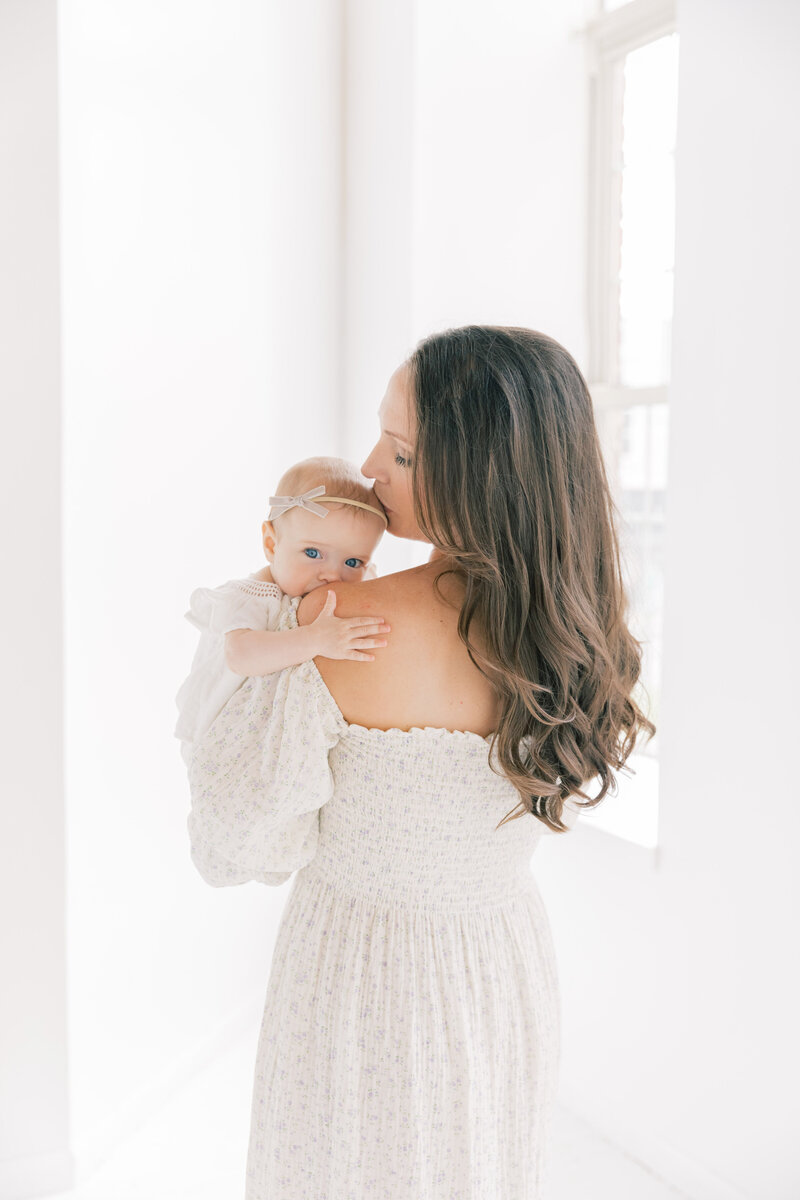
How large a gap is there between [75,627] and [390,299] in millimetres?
1285

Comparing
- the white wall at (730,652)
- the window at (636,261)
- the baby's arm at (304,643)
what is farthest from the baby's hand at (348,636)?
the window at (636,261)

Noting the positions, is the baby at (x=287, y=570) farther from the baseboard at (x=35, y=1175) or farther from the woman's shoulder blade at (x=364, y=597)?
the baseboard at (x=35, y=1175)

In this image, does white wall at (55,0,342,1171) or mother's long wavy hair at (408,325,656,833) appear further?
white wall at (55,0,342,1171)

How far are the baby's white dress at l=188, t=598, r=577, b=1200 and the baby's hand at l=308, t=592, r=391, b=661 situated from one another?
0.17ft

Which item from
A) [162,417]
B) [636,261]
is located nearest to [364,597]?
[162,417]

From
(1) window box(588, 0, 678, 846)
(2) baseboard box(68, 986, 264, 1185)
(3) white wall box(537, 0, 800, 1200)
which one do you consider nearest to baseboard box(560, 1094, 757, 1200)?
(3) white wall box(537, 0, 800, 1200)

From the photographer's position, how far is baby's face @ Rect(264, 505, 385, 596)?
115cm

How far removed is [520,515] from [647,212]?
6.37ft

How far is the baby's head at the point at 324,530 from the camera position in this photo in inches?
45.2

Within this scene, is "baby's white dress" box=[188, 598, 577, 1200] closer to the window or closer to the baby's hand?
the baby's hand

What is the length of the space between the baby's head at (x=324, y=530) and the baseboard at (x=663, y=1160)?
1.60m

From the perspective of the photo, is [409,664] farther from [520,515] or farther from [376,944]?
[376,944]

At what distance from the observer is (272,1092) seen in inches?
47.5

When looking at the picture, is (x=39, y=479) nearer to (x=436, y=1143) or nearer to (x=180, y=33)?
(x=180, y=33)
